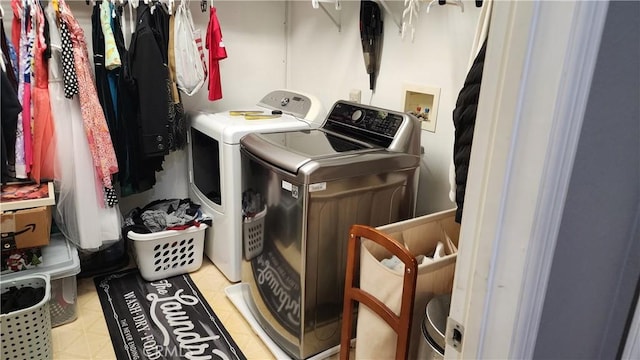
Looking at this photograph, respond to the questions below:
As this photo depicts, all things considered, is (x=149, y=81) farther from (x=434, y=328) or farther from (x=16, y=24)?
(x=434, y=328)

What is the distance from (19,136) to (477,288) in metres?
1.96

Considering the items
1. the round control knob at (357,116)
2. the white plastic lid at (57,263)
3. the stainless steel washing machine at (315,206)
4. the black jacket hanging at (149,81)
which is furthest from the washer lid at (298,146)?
the white plastic lid at (57,263)

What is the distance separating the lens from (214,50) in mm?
2311

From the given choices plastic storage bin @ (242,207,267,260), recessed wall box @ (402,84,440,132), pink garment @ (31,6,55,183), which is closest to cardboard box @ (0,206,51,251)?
pink garment @ (31,6,55,183)

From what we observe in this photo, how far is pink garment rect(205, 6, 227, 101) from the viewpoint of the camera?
7.51 ft

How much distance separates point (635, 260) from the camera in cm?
69

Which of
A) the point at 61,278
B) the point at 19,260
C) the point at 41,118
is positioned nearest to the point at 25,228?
the point at 19,260

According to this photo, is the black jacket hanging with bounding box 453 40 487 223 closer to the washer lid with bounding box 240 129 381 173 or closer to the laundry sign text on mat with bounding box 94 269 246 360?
the washer lid with bounding box 240 129 381 173

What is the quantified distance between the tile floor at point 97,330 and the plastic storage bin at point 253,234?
319mm

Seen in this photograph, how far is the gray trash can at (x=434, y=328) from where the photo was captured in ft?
3.97

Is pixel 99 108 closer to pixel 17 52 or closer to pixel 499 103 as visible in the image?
pixel 17 52

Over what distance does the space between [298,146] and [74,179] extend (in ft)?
3.58

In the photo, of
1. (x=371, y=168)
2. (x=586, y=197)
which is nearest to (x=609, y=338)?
(x=586, y=197)

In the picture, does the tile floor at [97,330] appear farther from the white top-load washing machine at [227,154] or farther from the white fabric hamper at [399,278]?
the white fabric hamper at [399,278]
